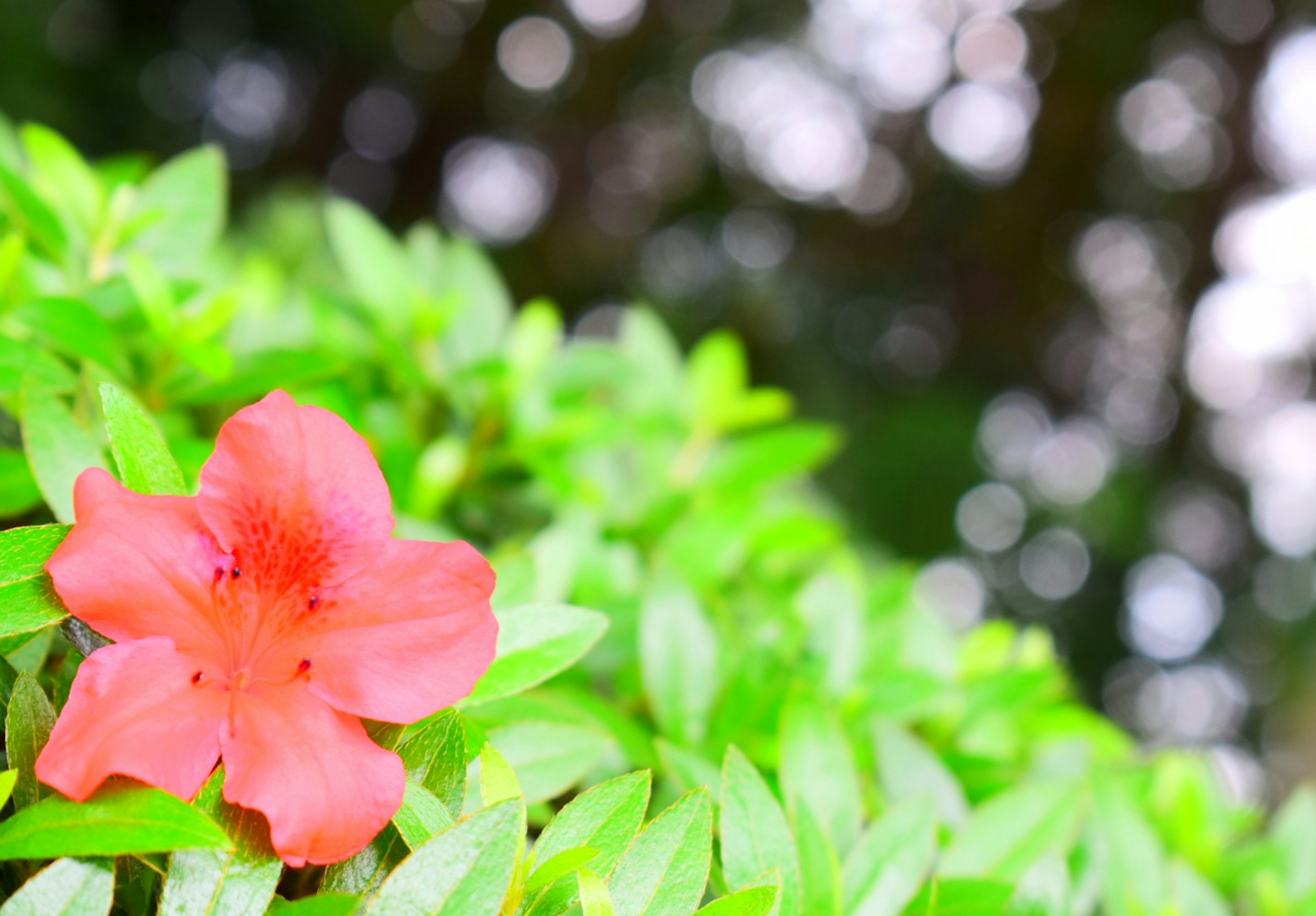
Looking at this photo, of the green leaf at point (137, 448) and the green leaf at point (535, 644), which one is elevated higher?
the green leaf at point (137, 448)

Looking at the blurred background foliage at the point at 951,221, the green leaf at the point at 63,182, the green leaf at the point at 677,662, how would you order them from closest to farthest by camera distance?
1. the green leaf at the point at 677,662
2. the green leaf at the point at 63,182
3. the blurred background foliage at the point at 951,221

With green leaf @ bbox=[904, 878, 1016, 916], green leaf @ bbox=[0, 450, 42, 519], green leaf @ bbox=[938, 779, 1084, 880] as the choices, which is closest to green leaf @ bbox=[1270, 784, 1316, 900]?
green leaf @ bbox=[938, 779, 1084, 880]

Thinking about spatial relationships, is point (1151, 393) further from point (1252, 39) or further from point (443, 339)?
point (443, 339)

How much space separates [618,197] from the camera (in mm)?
4617

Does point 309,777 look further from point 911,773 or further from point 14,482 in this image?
point 911,773

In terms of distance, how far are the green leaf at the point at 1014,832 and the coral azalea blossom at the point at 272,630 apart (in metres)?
0.47

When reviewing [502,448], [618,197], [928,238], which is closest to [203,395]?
[502,448]

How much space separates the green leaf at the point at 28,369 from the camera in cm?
66

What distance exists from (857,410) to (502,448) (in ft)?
10.8

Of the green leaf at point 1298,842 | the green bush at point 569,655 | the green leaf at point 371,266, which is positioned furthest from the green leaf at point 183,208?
the green leaf at point 1298,842

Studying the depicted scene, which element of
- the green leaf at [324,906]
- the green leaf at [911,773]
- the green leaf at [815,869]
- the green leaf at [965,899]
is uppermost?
the green leaf at [324,906]

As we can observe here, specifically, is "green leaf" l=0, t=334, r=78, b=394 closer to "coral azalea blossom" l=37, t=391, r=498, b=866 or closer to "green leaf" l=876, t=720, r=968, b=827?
"coral azalea blossom" l=37, t=391, r=498, b=866

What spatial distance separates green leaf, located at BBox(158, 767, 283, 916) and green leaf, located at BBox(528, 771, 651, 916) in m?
0.14

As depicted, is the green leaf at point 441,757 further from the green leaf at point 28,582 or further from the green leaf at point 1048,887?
the green leaf at point 1048,887
